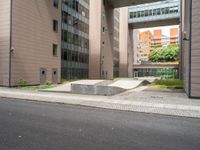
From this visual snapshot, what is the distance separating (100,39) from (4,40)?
21286 millimetres

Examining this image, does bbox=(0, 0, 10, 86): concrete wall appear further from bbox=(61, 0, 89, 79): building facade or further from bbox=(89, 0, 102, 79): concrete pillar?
bbox=(89, 0, 102, 79): concrete pillar

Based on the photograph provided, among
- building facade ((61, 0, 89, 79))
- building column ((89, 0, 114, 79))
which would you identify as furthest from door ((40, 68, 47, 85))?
building column ((89, 0, 114, 79))

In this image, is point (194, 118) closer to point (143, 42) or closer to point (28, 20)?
point (28, 20)

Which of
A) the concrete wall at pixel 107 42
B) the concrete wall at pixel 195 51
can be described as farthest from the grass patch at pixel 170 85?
the concrete wall at pixel 107 42

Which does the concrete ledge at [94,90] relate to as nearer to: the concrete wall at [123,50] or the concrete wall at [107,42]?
the concrete wall at [107,42]

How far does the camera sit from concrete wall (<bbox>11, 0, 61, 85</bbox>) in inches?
941

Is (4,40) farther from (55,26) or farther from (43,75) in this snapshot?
(55,26)

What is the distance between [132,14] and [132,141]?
179 feet

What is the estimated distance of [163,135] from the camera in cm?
660

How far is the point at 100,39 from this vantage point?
41312mm

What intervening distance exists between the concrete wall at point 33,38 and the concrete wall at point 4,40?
0.64m

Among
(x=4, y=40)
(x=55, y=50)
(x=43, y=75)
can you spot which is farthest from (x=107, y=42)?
(x=4, y=40)

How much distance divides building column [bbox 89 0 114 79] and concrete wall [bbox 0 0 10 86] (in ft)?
66.9

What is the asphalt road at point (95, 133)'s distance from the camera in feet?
18.0
